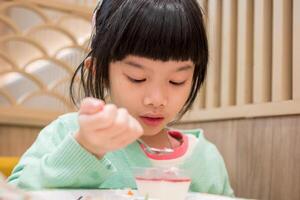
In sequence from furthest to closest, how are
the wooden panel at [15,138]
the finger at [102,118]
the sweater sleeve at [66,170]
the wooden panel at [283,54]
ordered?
1. the wooden panel at [15,138]
2. the wooden panel at [283,54]
3. the sweater sleeve at [66,170]
4. the finger at [102,118]

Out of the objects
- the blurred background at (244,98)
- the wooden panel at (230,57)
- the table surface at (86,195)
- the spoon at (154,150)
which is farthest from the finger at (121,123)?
the wooden panel at (230,57)

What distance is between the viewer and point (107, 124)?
518 mm

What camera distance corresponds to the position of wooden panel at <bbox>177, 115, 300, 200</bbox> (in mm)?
861

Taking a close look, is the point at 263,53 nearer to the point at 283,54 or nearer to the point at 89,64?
the point at 283,54

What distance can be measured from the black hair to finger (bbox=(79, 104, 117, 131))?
0.23 metres

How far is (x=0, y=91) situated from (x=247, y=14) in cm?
76

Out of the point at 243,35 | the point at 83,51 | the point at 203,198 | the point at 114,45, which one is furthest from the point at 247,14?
the point at 83,51

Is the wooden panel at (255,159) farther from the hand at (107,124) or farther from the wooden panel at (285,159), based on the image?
the hand at (107,124)

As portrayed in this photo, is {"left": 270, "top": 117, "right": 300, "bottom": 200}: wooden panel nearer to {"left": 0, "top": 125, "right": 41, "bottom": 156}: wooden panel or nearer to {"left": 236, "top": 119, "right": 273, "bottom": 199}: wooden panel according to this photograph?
{"left": 236, "top": 119, "right": 273, "bottom": 199}: wooden panel

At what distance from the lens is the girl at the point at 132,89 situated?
26.6 inches

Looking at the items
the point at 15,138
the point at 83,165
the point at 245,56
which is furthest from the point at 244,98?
the point at 15,138

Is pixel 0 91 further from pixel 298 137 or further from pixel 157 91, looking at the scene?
pixel 298 137

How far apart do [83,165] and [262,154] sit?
0.43m

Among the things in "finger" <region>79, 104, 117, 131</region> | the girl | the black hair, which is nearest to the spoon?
the girl
